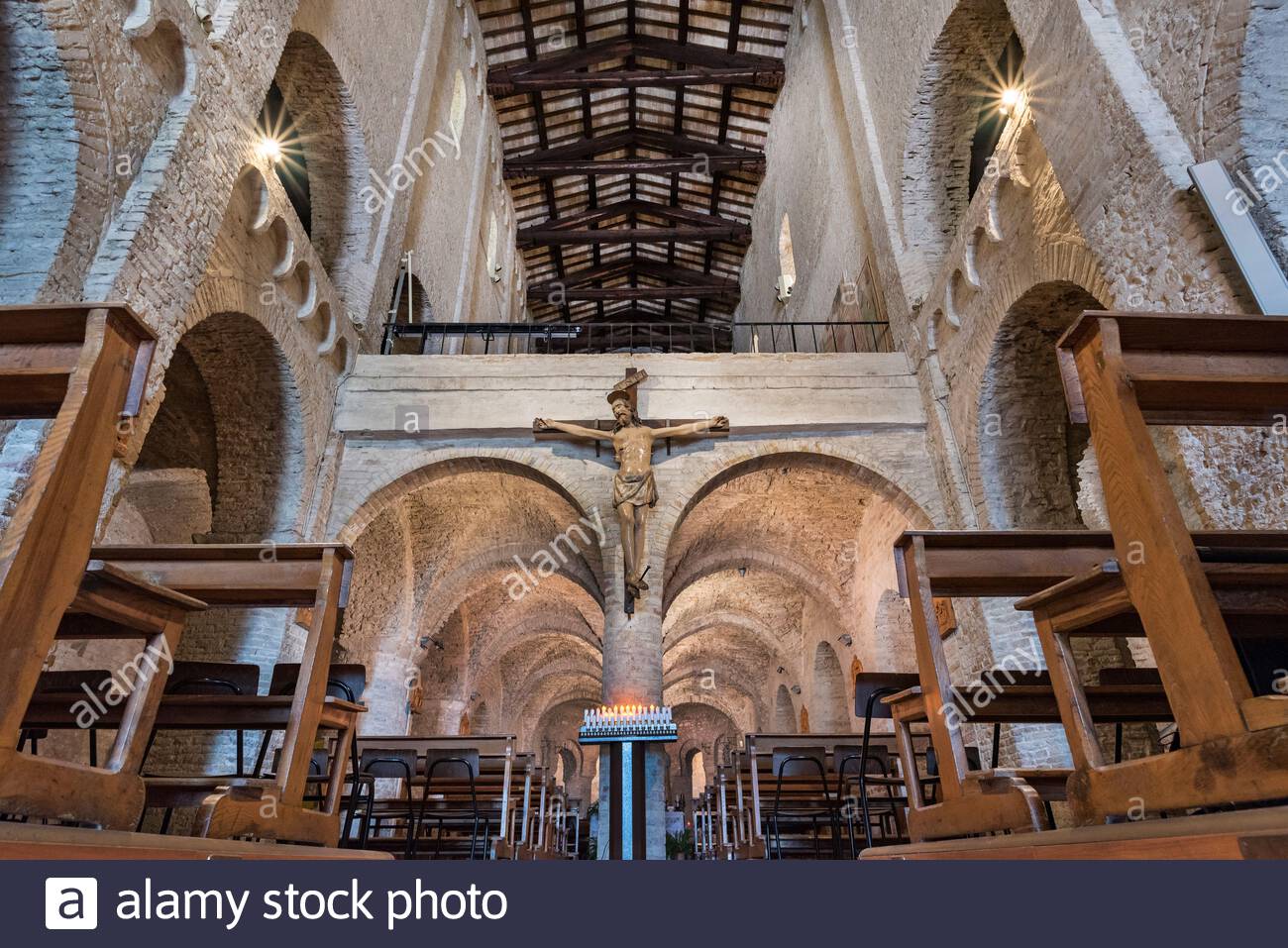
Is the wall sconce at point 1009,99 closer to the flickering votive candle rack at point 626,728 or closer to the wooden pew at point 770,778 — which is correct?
the wooden pew at point 770,778

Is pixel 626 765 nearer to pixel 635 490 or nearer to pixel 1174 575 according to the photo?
pixel 635 490

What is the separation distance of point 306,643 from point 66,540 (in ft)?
4.40

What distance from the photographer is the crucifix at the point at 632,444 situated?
8500mm

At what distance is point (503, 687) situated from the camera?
17.2m

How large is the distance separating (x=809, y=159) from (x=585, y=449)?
8.17 meters

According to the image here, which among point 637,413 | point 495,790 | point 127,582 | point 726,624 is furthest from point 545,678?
point 127,582

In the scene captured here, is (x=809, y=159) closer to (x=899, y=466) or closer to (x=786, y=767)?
(x=899, y=466)

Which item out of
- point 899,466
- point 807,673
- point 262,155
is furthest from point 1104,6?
point 807,673

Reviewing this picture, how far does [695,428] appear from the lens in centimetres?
908

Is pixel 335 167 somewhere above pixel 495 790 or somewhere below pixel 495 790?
above

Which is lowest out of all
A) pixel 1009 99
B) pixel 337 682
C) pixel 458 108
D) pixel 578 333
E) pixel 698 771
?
pixel 337 682

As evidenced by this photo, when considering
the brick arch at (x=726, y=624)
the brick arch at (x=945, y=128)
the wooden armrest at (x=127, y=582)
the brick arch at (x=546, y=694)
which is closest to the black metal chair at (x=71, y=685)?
the wooden armrest at (x=127, y=582)

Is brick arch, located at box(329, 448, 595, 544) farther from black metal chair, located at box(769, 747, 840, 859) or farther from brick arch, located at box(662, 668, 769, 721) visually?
brick arch, located at box(662, 668, 769, 721)

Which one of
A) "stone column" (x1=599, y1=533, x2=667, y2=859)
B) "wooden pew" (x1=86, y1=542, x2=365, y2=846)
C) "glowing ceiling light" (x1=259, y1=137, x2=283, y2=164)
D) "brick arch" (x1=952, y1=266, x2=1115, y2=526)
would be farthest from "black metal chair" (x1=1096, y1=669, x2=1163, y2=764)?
"glowing ceiling light" (x1=259, y1=137, x2=283, y2=164)
